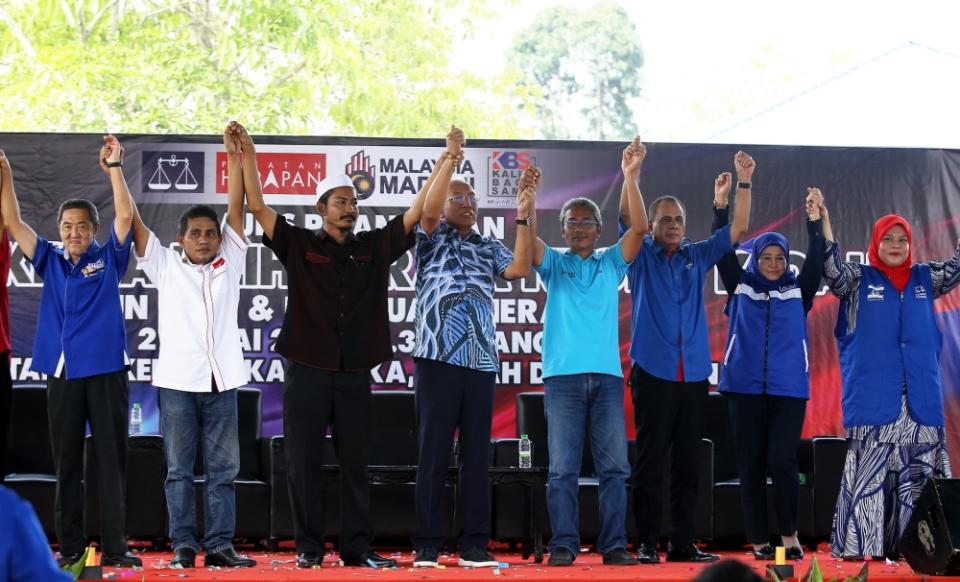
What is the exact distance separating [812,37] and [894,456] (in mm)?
22113

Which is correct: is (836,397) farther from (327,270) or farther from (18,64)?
(18,64)

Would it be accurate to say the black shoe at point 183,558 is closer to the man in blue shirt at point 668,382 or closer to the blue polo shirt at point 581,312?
the blue polo shirt at point 581,312

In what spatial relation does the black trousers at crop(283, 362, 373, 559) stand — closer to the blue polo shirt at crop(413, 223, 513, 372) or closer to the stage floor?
the stage floor

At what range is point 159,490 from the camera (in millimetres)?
6508

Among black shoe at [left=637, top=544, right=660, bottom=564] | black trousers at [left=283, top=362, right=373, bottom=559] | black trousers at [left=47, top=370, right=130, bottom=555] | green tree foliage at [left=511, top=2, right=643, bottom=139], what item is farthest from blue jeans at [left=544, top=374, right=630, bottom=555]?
green tree foliage at [left=511, top=2, right=643, bottom=139]

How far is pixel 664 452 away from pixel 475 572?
1.17 m

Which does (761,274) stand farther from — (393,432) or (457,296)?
(393,432)

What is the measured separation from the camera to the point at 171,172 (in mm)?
7184

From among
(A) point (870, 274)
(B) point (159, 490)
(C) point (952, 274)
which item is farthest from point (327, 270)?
(C) point (952, 274)

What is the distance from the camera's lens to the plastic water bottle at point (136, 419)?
6914mm

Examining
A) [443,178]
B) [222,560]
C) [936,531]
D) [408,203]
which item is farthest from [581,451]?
[408,203]

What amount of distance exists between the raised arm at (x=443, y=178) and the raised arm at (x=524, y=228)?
344 millimetres

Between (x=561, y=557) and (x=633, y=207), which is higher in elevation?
(x=633, y=207)

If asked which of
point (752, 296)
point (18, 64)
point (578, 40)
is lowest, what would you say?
point (752, 296)
